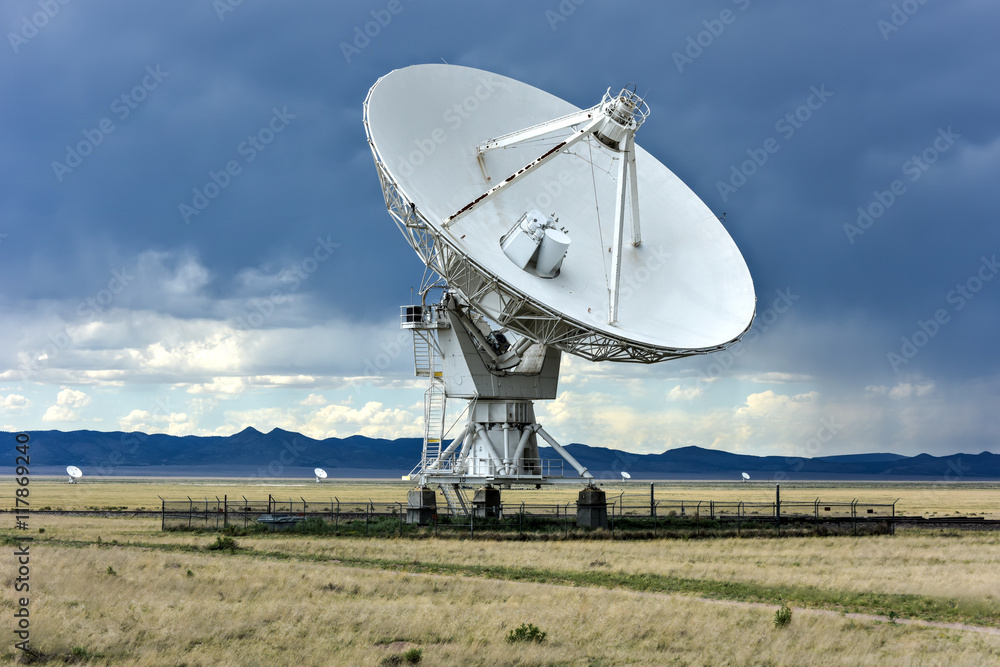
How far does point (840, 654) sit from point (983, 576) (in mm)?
13292

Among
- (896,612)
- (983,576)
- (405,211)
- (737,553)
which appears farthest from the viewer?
(737,553)

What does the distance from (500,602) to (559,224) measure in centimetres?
1815

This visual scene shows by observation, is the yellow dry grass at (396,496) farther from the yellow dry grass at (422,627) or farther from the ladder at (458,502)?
the yellow dry grass at (422,627)

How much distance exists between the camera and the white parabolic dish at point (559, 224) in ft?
102

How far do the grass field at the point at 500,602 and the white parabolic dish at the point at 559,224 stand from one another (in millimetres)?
7699

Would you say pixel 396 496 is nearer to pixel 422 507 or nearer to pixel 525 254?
→ pixel 422 507

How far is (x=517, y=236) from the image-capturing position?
109 ft

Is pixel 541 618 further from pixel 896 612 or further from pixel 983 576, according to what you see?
pixel 983 576

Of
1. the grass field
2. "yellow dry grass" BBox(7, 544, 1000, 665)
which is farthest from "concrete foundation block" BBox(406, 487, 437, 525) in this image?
"yellow dry grass" BBox(7, 544, 1000, 665)

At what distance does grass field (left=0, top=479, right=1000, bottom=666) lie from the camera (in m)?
16.3

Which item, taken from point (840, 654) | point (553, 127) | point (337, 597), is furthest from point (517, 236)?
point (840, 654)

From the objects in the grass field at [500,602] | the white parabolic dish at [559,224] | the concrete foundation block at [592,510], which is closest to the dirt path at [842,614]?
the grass field at [500,602]

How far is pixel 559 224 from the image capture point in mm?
36312

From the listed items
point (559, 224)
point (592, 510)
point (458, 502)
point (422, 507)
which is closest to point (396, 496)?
point (458, 502)
